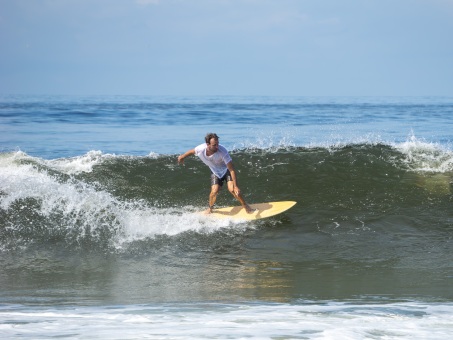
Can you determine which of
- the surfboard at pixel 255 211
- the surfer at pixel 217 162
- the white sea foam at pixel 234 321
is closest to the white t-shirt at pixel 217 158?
the surfer at pixel 217 162

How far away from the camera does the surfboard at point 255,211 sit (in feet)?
36.2

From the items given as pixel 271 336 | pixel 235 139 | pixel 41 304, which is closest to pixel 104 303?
pixel 41 304

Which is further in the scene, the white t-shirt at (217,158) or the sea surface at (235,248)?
the white t-shirt at (217,158)

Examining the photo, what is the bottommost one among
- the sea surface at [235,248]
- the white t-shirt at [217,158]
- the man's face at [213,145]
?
the sea surface at [235,248]

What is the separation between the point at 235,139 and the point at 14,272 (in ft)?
55.8

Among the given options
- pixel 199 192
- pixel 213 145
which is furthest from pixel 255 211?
pixel 199 192

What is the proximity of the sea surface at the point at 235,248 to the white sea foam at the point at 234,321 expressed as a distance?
0.02m

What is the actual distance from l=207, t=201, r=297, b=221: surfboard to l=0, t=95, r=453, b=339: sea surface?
0.51ft

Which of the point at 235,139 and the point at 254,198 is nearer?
the point at 254,198

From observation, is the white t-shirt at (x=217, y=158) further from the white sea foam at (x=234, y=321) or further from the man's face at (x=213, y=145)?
the white sea foam at (x=234, y=321)

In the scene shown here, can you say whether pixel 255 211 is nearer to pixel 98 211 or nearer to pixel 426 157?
pixel 98 211

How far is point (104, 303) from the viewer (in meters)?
6.69

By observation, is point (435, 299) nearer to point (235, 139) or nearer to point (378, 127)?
point (235, 139)

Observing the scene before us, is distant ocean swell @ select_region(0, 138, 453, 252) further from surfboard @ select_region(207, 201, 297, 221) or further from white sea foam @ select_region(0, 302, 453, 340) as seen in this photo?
white sea foam @ select_region(0, 302, 453, 340)
